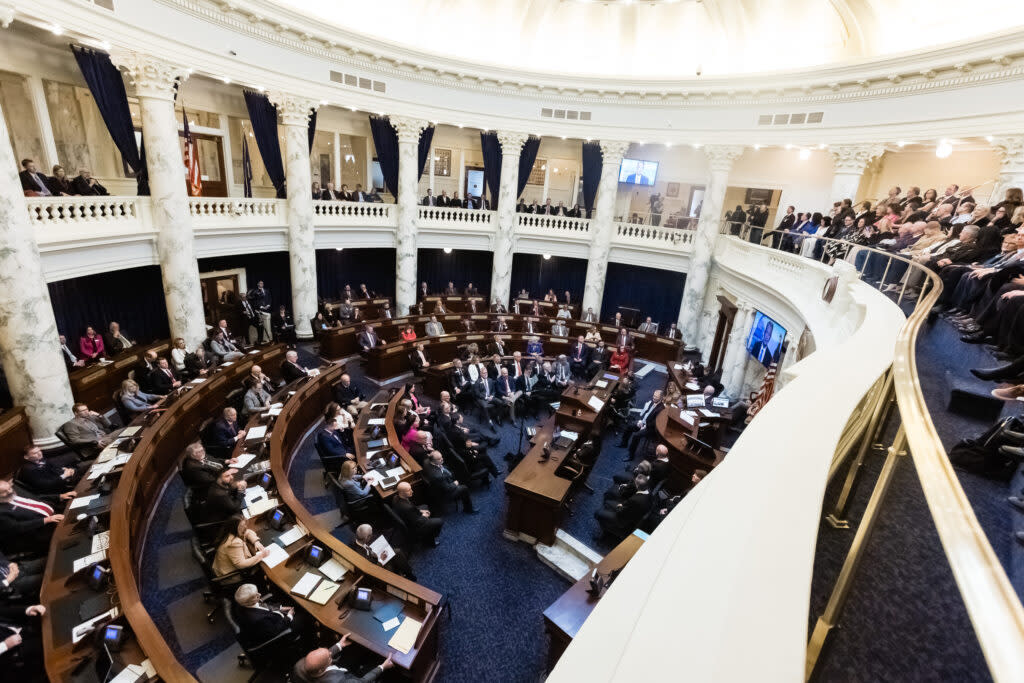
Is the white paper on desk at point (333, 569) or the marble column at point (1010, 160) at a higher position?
the marble column at point (1010, 160)

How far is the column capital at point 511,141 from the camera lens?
14.5m

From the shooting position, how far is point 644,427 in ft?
30.9

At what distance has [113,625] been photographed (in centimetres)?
396

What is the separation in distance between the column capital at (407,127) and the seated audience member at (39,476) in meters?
10.7

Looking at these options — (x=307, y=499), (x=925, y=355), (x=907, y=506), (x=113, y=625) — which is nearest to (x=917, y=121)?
(x=925, y=355)

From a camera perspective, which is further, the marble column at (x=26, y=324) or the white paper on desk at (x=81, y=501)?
the marble column at (x=26, y=324)

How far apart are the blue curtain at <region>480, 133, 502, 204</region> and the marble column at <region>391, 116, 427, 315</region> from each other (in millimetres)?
2134

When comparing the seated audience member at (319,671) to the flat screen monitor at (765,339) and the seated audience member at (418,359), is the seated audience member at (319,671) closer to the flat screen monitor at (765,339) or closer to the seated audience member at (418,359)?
the seated audience member at (418,359)

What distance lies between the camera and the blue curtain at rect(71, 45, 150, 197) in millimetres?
8844

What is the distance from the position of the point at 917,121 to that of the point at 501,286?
10855mm

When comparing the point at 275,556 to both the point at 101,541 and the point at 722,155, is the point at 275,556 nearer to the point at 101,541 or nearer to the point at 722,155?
the point at 101,541

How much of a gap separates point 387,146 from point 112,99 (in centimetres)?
650

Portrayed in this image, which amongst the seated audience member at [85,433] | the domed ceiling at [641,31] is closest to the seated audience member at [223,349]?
the seated audience member at [85,433]

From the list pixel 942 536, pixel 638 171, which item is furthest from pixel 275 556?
pixel 638 171
